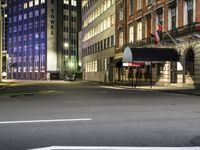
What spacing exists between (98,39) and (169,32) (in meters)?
43.0

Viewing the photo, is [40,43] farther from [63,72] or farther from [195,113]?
[195,113]

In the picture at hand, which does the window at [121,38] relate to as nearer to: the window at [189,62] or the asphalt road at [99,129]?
the window at [189,62]

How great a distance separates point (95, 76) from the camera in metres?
89.1

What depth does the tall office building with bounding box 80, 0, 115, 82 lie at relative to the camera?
249 ft

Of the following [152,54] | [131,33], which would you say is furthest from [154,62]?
[131,33]

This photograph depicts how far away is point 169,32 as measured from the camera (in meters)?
45.8

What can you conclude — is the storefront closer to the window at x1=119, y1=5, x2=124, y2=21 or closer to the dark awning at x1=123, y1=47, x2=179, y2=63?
the dark awning at x1=123, y1=47, x2=179, y2=63

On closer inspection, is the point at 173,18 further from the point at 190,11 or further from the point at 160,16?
the point at 190,11

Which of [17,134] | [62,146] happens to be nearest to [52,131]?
[17,134]

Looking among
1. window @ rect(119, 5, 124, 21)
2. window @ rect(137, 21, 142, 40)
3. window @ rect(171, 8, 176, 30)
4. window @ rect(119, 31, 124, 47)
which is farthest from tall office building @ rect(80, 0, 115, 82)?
window @ rect(171, 8, 176, 30)

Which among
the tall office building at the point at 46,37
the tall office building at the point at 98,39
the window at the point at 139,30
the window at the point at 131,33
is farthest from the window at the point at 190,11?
the tall office building at the point at 46,37

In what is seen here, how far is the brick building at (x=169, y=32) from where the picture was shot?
40406 mm

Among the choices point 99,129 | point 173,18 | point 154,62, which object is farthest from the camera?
point 154,62

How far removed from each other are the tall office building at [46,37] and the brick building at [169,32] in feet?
243
